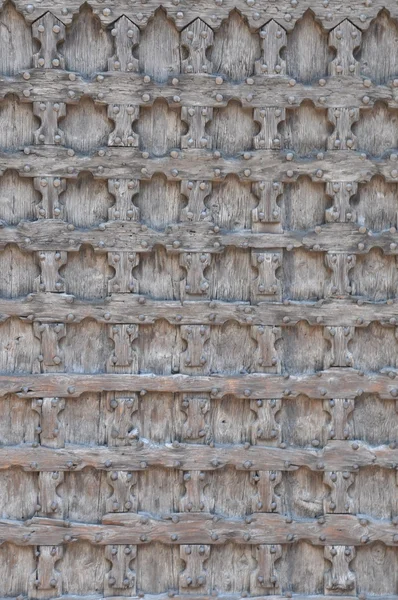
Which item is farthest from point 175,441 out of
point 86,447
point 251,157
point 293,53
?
point 293,53

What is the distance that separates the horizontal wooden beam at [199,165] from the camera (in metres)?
3.03

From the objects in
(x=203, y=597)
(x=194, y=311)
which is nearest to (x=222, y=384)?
(x=194, y=311)

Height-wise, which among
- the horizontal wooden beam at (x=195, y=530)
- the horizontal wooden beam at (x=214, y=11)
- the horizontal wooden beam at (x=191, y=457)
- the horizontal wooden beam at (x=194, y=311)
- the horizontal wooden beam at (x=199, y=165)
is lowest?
the horizontal wooden beam at (x=195, y=530)

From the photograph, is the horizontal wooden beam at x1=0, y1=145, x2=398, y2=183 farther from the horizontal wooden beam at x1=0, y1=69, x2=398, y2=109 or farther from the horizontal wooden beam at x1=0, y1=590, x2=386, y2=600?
the horizontal wooden beam at x1=0, y1=590, x2=386, y2=600

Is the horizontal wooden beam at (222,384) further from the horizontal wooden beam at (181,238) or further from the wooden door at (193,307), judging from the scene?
the horizontal wooden beam at (181,238)

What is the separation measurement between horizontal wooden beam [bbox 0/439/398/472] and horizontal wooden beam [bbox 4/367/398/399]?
7.2 inches

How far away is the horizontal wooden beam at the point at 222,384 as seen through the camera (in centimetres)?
298

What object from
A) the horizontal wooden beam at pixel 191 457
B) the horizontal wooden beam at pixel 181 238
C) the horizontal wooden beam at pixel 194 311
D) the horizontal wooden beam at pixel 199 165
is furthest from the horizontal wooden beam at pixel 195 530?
the horizontal wooden beam at pixel 199 165

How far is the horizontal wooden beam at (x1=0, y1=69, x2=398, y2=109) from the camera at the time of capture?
3039mm

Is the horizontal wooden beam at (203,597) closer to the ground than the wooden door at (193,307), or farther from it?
closer to the ground

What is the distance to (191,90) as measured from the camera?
10.0 ft

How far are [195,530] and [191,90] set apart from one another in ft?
5.05

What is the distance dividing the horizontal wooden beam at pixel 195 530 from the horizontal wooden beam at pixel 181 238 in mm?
930

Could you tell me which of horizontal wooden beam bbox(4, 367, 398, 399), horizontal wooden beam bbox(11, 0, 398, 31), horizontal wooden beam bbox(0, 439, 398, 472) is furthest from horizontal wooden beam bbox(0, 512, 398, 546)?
horizontal wooden beam bbox(11, 0, 398, 31)
